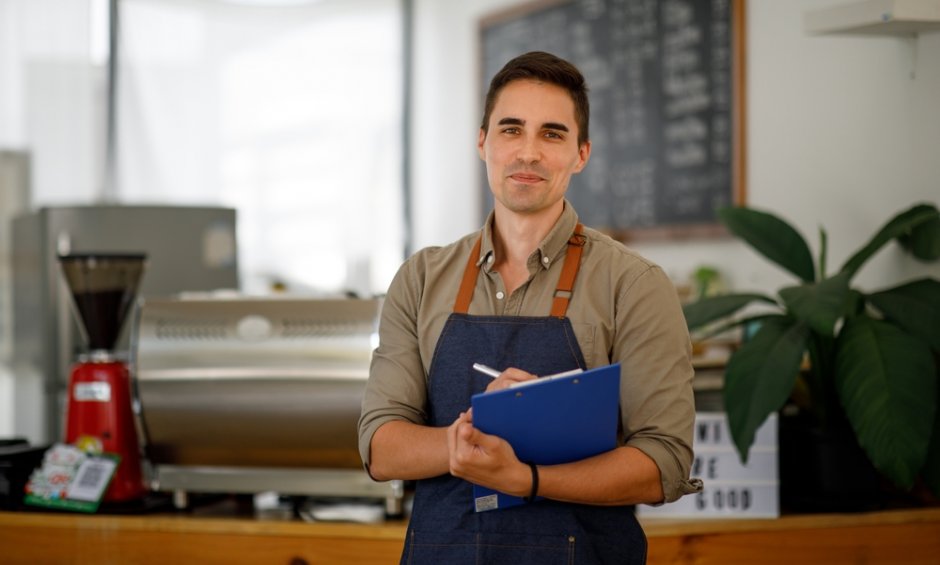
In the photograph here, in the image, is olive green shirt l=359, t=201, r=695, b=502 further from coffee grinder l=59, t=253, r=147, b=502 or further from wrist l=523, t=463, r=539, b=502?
coffee grinder l=59, t=253, r=147, b=502

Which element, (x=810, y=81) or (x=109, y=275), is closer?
(x=109, y=275)

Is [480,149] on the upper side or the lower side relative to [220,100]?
lower

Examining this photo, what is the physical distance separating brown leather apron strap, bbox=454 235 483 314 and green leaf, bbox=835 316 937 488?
1.00 metres

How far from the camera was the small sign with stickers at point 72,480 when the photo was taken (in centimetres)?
217

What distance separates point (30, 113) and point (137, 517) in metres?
2.71

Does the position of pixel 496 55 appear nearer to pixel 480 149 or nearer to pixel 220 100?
pixel 220 100

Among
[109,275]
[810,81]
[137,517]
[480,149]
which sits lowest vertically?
[137,517]

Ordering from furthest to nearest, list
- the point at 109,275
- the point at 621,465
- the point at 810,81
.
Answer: the point at 810,81, the point at 109,275, the point at 621,465

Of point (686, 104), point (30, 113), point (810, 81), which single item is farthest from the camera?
point (30, 113)

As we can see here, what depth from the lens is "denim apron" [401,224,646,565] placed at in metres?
1.39

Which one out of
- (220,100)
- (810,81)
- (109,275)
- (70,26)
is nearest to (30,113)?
(70,26)

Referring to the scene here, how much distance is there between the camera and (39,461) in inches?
91.4

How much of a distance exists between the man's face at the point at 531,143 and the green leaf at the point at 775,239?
1.10 m

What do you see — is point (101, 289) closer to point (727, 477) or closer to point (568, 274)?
point (568, 274)
